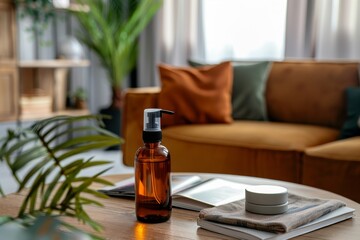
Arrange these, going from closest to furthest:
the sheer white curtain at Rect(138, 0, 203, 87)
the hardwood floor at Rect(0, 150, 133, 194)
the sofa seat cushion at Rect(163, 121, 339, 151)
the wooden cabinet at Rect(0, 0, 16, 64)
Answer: the sofa seat cushion at Rect(163, 121, 339, 151)
the hardwood floor at Rect(0, 150, 133, 194)
the wooden cabinet at Rect(0, 0, 16, 64)
the sheer white curtain at Rect(138, 0, 203, 87)

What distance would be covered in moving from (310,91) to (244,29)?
1184mm

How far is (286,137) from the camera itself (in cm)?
239

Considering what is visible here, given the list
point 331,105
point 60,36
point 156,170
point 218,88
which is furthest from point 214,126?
point 60,36

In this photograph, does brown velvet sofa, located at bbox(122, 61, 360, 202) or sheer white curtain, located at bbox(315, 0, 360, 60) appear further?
sheer white curtain, located at bbox(315, 0, 360, 60)

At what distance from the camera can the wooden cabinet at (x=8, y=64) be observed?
368 cm

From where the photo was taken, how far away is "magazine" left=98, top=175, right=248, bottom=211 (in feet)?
4.14

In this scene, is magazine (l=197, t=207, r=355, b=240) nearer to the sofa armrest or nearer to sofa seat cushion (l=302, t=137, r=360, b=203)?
sofa seat cushion (l=302, t=137, r=360, b=203)

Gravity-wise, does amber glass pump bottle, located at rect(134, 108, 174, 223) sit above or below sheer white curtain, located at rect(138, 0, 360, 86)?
below

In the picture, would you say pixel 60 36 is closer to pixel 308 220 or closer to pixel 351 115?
pixel 351 115

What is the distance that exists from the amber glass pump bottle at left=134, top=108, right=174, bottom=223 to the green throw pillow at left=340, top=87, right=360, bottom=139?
162 cm

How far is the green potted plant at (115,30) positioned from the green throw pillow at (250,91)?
1252mm

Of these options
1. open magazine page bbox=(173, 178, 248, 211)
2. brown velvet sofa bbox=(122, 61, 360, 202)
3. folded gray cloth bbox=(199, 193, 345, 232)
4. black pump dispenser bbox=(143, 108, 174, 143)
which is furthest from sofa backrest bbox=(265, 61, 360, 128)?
black pump dispenser bbox=(143, 108, 174, 143)

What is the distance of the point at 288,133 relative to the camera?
8.11ft

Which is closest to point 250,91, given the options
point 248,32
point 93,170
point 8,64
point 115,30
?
point 248,32
